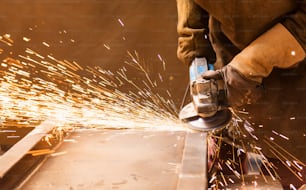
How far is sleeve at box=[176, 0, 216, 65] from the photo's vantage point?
8.12ft

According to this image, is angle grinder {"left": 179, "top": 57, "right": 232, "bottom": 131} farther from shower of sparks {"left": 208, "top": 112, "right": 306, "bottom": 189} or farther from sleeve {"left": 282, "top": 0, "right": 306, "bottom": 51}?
sleeve {"left": 282, "top": 0, "right": 306, "bottom": 51}

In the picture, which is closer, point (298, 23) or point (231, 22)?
point (298, 23)

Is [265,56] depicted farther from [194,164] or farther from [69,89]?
[69,89]

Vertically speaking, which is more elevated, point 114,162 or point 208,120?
point 208,120

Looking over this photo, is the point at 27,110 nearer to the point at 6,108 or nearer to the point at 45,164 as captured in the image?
the point at 6,108

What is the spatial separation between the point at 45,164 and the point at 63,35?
1.87m

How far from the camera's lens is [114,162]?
78.9 inches

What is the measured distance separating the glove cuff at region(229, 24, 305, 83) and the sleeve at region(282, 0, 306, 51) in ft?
0.05

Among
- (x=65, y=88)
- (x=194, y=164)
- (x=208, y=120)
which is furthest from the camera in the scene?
(x=65, y=88)

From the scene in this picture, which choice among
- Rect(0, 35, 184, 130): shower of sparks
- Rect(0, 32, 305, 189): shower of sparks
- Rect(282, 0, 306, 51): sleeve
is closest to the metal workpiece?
Rect(282, 0, 306, 51): sleeve

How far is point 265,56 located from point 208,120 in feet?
1.38

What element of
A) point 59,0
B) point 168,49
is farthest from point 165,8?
point 59,0

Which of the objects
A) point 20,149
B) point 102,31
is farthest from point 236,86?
point 102,31

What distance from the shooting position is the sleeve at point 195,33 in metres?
→ 2.47
